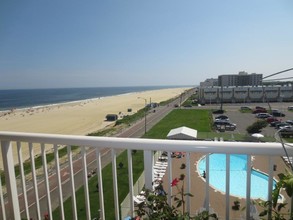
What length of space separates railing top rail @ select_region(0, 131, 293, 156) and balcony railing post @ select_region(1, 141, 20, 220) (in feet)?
0.96

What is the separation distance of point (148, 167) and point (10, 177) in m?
1.33

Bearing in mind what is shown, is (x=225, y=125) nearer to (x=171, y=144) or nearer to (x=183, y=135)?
(x=183, y=135)

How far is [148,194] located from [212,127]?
2203cm

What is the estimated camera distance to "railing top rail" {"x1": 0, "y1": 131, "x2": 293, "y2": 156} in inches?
55.6

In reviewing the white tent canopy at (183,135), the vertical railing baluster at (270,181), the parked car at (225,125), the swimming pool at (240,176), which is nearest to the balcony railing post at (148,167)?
the swimming pool at (240,176)

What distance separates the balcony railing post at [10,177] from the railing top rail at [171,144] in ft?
0.96

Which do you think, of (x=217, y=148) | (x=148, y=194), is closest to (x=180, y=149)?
(x=217, y=148)

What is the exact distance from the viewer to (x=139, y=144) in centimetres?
161

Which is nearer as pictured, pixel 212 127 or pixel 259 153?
pixel 259 153

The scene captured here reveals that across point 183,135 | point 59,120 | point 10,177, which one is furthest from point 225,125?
point 59,120

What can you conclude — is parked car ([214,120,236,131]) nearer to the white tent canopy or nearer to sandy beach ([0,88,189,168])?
the white tent canopy

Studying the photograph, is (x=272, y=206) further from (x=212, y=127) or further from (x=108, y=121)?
(x=108, y=121)

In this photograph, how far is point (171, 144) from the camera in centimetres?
154

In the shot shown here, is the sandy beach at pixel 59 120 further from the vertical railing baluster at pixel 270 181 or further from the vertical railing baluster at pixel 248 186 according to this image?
the vertical railing baluster at pixel 270 181
